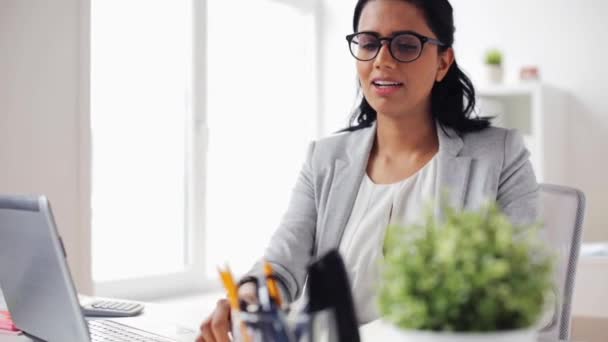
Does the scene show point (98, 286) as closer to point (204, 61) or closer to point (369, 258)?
point (204, 61)

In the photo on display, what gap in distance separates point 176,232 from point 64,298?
8.74 feet

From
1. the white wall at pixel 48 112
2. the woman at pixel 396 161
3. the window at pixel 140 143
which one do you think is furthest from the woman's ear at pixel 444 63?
the window at pixel 140 143

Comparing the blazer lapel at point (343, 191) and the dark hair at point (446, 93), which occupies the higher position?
the dark hair at point (446, 93)

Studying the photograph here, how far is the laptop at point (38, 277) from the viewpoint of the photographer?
1059 millimetres

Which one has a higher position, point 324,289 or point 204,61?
point 204,61

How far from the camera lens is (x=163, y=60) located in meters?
3.63

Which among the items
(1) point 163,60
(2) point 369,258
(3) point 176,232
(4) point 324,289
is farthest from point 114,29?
(4) point 324,289

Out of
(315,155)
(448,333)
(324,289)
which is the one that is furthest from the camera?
(315,155)

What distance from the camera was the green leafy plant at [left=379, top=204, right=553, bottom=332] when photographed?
2.14ft

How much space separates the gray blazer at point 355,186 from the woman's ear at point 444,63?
133 mm

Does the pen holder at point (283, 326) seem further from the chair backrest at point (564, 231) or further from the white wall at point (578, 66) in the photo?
the white wall at point (578, 66)

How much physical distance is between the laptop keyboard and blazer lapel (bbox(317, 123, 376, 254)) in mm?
435

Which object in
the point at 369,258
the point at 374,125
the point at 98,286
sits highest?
the point at 374,125

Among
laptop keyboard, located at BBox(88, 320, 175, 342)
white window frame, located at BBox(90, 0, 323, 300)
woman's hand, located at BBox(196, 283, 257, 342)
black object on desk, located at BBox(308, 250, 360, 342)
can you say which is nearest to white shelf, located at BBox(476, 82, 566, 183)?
white window frame, located at BBox(90, 0, 323, 300)
